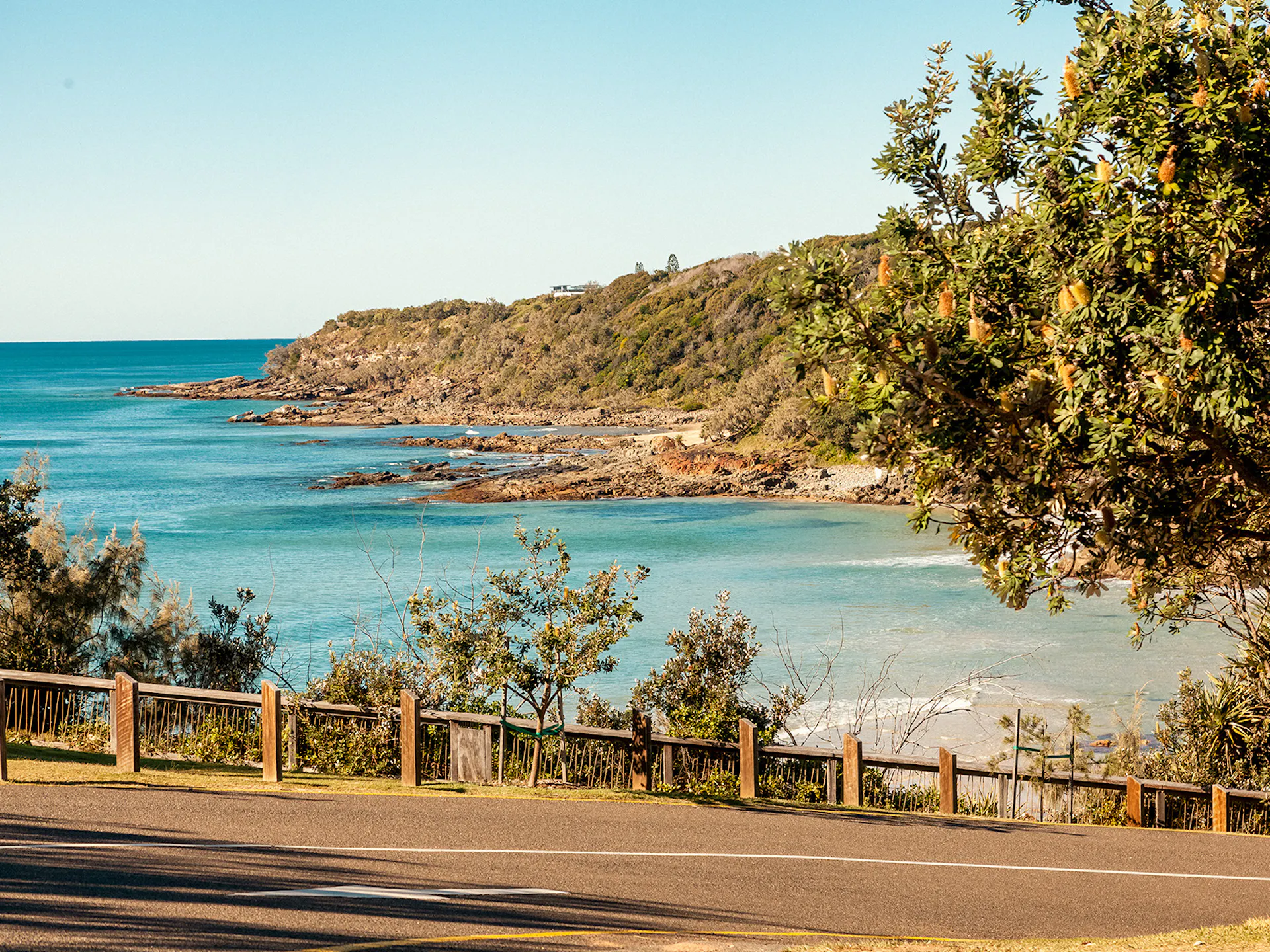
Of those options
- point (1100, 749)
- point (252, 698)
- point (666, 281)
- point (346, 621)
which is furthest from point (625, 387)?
point (252, 698)

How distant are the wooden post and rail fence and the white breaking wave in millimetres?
27063

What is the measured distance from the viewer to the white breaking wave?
43.4m

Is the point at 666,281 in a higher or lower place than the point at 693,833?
higher

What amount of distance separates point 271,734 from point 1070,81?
10.3 m

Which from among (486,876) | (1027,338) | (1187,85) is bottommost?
(486,876)

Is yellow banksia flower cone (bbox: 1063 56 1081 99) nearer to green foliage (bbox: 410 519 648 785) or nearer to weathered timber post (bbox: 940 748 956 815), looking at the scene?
green foliage (bbox: 410 519 648 785)

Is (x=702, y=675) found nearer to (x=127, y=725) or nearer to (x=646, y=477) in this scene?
(x=127, y=725)

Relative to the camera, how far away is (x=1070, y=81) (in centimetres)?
712

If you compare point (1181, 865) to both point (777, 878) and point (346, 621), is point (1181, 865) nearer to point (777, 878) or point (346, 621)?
point (777, 878)

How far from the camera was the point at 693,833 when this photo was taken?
11.6 meters

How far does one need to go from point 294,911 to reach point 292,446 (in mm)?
84185

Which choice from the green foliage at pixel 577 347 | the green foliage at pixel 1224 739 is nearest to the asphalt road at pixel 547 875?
the green foliage at pixel 1224 739

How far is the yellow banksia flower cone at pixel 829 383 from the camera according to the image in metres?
6.60

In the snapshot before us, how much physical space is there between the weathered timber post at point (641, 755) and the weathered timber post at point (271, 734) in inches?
163
